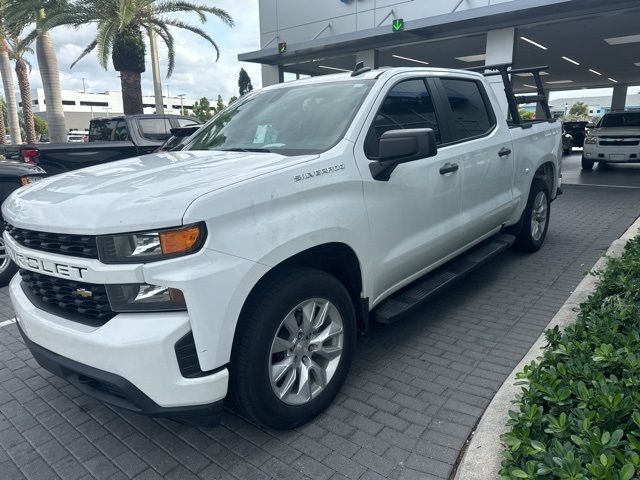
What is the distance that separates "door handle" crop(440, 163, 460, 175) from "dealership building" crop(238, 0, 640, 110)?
838 cm

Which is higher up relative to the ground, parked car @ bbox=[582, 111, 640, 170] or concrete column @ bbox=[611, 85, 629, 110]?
concrete column @ bbox=[611, 85, 629, 110]

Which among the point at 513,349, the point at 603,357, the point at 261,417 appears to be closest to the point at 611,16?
the point at 513,349

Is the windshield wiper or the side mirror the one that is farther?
the windshield wiper

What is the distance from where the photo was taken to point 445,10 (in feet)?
41.9

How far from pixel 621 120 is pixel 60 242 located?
16.2 meters

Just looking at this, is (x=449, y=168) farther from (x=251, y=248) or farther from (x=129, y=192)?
(x=129, y=192)

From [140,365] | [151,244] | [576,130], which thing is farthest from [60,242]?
[576,130]

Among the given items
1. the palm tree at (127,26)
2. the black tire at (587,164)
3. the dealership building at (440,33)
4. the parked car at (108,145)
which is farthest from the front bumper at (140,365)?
the black tire at (587,164)

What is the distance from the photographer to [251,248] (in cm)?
234

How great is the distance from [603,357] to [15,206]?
313cm

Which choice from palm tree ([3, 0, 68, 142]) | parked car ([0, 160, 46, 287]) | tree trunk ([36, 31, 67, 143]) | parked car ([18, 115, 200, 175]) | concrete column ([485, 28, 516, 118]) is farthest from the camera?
tree trunk ([36, 31, 67, 143])

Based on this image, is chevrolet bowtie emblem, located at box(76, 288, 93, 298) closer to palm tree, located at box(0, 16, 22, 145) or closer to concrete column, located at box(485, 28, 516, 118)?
concrete column, located at box(485, 28, 516, 118)

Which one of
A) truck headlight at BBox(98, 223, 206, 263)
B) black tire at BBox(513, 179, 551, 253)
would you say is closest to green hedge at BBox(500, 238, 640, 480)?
truck headlight at BBox(98, 223, 206, 263)

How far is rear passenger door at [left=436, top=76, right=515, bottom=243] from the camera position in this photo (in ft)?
13.6
